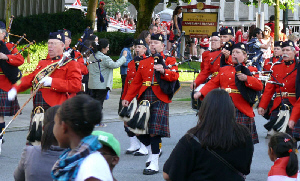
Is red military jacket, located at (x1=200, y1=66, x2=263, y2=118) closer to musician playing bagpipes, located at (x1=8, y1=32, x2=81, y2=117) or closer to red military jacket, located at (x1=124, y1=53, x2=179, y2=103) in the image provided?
red military jacket, located at (x1=124, y1=53, x2=179, y2=103)

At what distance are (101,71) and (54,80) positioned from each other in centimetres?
435

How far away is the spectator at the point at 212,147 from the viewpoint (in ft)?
12.1

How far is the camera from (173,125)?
11.6m

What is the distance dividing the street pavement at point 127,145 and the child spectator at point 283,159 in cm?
188

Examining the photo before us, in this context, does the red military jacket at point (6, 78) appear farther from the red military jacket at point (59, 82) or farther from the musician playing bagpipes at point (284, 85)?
the musician playing bagpipes at point (284, 85)

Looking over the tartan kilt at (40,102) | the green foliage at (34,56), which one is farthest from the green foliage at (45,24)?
the tartan kilt at (40,102)

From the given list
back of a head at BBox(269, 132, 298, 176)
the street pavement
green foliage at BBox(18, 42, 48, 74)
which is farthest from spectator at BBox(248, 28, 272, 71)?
green foliage at BBox(18, 42, 48, 74)

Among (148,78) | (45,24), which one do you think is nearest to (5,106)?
(148,78)

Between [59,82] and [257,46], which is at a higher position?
[257,46]

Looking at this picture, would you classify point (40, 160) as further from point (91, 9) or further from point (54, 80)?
point (91, 9)

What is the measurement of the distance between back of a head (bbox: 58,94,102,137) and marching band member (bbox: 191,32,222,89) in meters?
5.97

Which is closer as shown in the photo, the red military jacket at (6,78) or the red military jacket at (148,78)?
the red military jacket at (148,78)

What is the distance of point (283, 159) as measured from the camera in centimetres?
564

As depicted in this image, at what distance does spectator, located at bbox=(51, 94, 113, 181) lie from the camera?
3.02 meters
